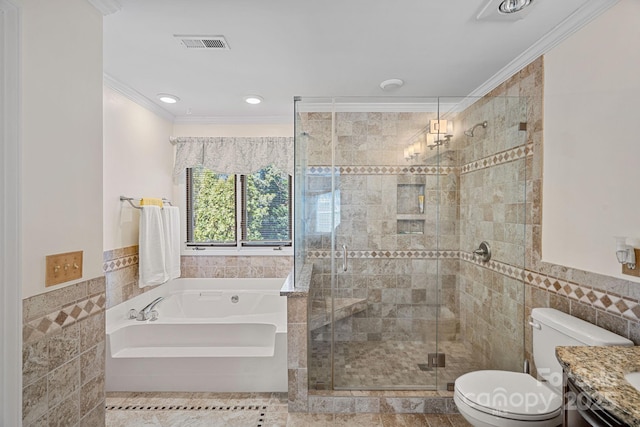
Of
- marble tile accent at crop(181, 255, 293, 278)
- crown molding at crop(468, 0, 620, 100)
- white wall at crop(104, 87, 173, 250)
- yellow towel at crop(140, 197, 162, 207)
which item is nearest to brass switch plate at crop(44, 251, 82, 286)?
white wall at crop(104, 87, 173, 250)

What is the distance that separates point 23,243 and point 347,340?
199 centimetres

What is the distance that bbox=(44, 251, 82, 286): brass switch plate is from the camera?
131 cm

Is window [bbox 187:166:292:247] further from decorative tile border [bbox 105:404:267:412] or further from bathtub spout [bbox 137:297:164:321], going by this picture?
decorative tile border [bbox 105:404:267:412]

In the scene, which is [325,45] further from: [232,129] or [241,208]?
[241,208]

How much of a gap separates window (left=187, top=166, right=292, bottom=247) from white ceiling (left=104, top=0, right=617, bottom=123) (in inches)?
39.1

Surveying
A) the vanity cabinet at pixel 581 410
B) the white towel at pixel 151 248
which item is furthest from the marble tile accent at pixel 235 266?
the vanity cabinet at pixel 581 410

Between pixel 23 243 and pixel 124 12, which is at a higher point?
pixel 124 12

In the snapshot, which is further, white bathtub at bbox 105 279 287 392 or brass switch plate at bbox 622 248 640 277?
white bathtub at bbox 105 279 287 392

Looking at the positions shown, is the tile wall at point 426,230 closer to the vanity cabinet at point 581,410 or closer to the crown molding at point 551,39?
the crown molding at point 551,39

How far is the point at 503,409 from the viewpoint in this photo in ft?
4.73

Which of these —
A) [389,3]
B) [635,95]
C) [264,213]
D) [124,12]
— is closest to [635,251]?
[635,95]

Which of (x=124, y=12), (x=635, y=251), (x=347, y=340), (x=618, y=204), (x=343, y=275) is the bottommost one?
(x=347, y=340)

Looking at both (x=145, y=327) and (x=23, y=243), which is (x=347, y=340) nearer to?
(x=145, y=327)

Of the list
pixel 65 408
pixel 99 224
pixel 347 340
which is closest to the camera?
pixel 65 408
